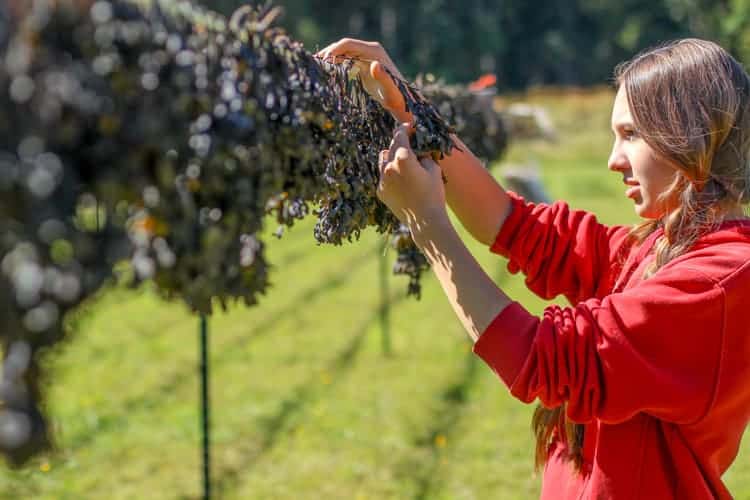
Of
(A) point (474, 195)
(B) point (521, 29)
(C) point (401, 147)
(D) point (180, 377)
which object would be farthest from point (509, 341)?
(B) point (521, 29)

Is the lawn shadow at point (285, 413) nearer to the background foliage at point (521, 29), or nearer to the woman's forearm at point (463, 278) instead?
the woman's forearm at point (463, 278)

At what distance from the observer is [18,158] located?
96cm

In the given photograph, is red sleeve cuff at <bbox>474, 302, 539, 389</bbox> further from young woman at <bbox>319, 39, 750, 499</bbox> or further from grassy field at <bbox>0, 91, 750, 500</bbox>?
grassy field at <bbox>0, 91, 750, 500</bbox>

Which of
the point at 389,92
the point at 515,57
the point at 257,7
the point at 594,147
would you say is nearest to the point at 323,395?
the point at 389,92

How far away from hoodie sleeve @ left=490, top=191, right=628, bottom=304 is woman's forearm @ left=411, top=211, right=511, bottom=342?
0.65 meters

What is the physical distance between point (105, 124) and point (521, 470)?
17.8 feet

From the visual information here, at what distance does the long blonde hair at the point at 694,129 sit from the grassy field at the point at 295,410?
10.0 ft

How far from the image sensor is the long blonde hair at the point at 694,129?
1969mm

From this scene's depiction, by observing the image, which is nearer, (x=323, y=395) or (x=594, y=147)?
(x=323, y=395)

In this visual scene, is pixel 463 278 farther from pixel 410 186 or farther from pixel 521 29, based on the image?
pixel 521 29

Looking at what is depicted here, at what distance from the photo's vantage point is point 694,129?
1964 mm

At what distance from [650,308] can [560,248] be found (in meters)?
0.66

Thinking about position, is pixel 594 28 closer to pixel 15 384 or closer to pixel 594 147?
pixel 594 147

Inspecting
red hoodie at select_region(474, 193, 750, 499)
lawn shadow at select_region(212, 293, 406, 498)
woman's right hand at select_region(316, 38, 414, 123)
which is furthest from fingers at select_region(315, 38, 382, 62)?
lawn shadow at select_region(212, 293, 406, 498)
